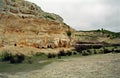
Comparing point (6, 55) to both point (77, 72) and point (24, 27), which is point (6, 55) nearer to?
point (24, 27)

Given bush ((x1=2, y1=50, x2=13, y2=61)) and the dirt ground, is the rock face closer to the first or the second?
bush ((x1=2, y1=50, x2=13, y2=61))

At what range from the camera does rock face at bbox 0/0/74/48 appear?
36.3m

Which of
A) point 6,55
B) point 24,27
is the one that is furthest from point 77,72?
point 24,27

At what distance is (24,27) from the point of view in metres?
38.7

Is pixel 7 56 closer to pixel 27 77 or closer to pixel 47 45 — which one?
pixel 47 45

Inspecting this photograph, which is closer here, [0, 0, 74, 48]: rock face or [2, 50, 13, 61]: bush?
[2, 50, 13, 61]: bush

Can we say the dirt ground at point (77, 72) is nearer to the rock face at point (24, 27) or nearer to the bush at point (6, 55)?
→ the bush at point (6, 55)

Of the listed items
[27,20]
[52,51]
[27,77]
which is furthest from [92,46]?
[27,77]

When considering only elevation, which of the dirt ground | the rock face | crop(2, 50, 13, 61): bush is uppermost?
the rock face

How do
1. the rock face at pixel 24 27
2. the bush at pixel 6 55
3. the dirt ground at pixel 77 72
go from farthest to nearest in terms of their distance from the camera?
the rock face at pixel 24 27, the bush at pixel 6 55, the dirt ground at pixel 77 72

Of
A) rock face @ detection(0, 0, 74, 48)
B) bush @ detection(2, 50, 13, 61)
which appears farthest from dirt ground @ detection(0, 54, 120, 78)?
rock face @ detection(0, 0, 74, 48)

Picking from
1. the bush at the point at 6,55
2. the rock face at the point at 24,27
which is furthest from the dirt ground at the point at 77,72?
the rock face at the point at 24,27

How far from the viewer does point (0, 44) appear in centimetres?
3456

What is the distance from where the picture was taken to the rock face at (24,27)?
36281 millimetres
